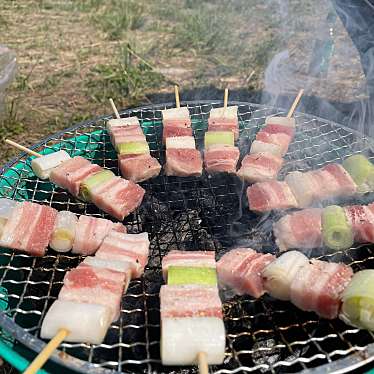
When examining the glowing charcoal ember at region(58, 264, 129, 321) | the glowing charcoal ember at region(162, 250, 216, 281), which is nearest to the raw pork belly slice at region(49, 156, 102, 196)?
the glowing charcoal ember at region(58, 264, 129, 321)

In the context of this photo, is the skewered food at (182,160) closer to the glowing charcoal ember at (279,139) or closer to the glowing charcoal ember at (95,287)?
the glowing charcoal ember at (279,139)

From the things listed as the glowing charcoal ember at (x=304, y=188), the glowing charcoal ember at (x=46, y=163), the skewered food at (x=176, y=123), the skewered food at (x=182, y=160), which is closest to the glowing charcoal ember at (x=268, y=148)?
the glowing charcoal ember at (x=304, y=188)

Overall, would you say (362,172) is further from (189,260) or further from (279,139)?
(189,260)

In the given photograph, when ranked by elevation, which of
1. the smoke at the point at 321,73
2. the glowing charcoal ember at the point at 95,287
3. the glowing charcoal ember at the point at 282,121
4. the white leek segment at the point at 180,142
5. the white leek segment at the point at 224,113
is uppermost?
the glowing charcoal ember at the point at 282,121

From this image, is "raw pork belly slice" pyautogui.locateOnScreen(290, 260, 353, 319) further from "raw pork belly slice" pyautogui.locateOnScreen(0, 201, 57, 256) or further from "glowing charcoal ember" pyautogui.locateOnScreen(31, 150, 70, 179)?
"glowing charcoal ember" pyautogui.locateOnScreen(31, 150, 70, 179)

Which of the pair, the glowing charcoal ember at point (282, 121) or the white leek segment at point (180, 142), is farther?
the glowing charcoal ember at point (282, 121)

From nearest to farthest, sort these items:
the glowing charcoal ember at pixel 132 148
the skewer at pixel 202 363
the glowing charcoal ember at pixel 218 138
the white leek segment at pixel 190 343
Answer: the skewer at pixel 202 363 < the white leek segment at pixel 190 343 < the glowing charcoal ember at pixel 132 148 < the glowing charcoal ember at pixel 218 138

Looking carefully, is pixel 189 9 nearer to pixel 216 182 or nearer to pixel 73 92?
pixel 73 92

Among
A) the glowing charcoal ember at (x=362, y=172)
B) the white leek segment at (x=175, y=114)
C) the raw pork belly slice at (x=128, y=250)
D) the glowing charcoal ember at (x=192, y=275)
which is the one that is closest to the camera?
the glowing charcoal ember at (x=192, y=275)
